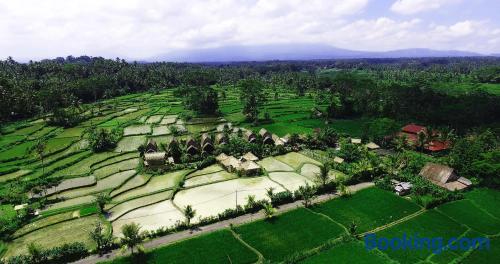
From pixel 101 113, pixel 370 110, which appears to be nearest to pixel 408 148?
pixel 370 110

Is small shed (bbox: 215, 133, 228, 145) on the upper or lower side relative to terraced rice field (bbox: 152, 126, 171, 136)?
upper

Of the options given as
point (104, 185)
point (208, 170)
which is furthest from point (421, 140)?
point (104, 185)

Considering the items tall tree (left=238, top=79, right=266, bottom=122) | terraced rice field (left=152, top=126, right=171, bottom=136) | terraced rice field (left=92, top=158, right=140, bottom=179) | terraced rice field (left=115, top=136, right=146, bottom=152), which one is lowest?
terraced rice field (left=92, top=158, right=140, bottom=179)

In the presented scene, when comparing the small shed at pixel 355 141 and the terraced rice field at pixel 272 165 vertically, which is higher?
the small shed at pixel 355 141

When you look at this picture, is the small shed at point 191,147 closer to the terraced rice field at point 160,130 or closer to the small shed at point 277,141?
the small shed at point 277,141

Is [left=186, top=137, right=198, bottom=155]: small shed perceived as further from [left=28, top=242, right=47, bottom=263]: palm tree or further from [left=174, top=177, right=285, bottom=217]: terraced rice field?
[left=28, top=242, right=47, bottom=263]: palm tree

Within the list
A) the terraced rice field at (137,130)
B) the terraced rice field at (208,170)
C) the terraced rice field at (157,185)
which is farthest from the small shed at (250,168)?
the terraced rice field at (137,130)

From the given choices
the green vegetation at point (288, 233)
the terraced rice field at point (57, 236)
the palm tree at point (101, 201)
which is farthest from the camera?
the palm tree at point (101, 201)

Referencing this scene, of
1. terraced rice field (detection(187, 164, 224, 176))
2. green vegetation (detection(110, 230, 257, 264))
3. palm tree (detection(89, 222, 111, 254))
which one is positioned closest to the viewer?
green vegetation (detection(110, 230, 257, 264))

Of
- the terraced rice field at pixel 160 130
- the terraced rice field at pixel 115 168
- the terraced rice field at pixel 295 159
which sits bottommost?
the terraced rice field at pixel 295 159

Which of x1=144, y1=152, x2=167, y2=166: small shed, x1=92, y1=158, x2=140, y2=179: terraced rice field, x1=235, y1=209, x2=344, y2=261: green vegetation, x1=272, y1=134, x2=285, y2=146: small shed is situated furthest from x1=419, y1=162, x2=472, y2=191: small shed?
x1=92, y1=158, x2=140, y2=179: terraced rice field

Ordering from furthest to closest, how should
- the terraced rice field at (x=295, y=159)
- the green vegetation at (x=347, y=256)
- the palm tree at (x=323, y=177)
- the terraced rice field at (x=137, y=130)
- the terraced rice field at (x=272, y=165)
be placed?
the terraced rice field at (x=137, y=130) → the terraced rice field at (x=295, y=159) → the terraced rice field at (x=272, y=165) → the palm tree at (x=323, y=177) → the green vegetation at (x=347, y=256)
